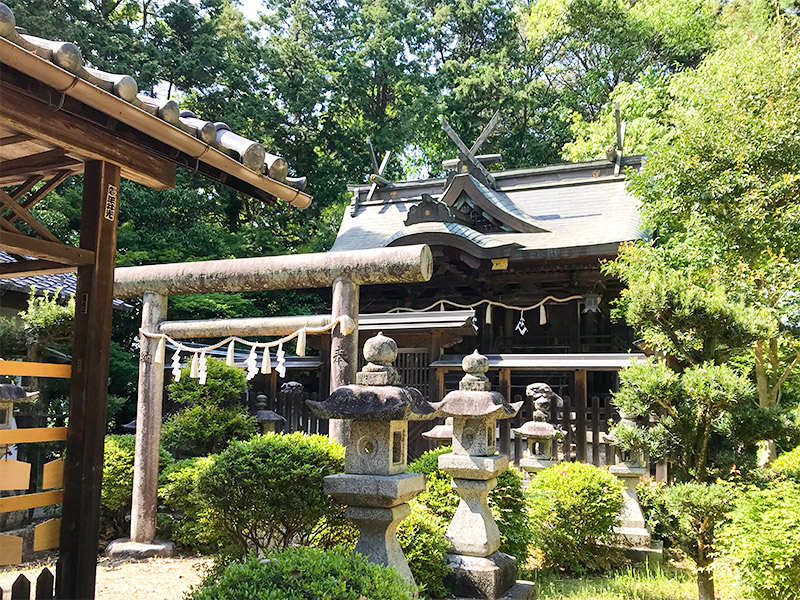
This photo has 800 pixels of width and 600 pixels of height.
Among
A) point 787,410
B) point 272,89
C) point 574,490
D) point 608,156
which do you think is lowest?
point 574,490

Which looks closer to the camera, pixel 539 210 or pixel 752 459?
pixel 752 459

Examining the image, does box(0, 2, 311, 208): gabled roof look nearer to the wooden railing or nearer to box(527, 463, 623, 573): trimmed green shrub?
the wooden railing

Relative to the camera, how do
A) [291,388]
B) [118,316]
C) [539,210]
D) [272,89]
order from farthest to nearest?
[272,89] → [539,210] → [118,316] → [291,388]

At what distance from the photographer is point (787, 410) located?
248 inches

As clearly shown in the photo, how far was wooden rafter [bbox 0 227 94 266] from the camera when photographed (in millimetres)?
3715

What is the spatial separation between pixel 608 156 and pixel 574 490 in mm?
11782

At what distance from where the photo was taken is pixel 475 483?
5.78 meters

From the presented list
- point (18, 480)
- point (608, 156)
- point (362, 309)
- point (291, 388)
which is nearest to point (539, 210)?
point (608, 156)

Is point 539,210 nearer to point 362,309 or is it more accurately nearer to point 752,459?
point 362,309

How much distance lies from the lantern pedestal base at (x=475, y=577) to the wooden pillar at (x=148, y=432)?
3.56m

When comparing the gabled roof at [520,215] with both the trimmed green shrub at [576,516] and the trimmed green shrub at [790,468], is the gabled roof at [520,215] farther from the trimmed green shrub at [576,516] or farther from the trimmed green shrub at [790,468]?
the trimmed green shrub at [576,516]

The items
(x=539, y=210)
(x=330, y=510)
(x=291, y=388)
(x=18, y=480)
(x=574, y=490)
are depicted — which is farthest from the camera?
(x=539, y=210)

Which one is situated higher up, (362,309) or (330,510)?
(362,309)

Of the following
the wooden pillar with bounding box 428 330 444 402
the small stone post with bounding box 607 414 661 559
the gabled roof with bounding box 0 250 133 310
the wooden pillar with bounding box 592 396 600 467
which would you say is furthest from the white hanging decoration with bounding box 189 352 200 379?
the wooden pillar with bounding box 592 396 600 467
